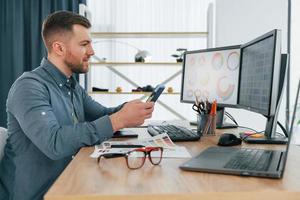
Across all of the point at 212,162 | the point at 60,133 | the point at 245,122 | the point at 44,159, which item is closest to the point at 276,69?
the point at 212,162

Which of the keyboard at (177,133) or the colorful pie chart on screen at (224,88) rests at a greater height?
the colorful pie chart on screen at (224,88)

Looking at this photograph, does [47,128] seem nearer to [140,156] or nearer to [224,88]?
[140,156]

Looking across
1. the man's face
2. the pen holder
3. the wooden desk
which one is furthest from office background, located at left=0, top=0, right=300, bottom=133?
the wooden desk

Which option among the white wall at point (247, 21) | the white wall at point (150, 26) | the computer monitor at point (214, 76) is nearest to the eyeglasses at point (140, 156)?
the computer monitor at point (214, 76)

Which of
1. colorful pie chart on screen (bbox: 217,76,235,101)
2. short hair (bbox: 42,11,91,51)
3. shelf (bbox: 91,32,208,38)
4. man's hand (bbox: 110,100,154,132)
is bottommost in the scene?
man's hand (bbox: 110,100,154,132)

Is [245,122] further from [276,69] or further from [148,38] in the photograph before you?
[276,69]

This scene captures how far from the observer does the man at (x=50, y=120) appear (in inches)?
48.0

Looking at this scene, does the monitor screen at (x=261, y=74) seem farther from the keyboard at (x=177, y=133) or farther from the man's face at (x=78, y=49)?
the man's face at (x=78, y=49)

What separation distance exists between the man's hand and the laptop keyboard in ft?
1.19

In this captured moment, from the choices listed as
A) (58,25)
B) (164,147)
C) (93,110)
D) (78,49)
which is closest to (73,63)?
(78,49)

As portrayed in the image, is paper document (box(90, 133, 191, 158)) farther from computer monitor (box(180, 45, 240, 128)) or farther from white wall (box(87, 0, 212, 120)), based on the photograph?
white wall (box(87, 0, 212, 120))

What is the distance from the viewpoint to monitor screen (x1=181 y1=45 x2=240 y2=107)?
1839mm

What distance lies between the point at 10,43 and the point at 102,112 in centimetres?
209

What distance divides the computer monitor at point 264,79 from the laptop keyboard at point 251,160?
0.26 m
